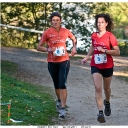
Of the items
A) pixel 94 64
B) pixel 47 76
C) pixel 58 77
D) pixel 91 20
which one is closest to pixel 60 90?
pixel 58 77

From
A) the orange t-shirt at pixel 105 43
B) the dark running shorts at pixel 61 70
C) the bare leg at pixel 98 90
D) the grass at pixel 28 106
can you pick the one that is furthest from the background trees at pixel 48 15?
the bare leg at pixel 98 90

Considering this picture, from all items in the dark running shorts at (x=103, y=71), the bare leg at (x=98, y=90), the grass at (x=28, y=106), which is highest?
the dark running shorts at (x=103, y=71)

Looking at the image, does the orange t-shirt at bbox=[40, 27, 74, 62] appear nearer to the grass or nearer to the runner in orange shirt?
the runner in orange shirt

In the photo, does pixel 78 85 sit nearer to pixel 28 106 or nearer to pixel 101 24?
pixel 28 106

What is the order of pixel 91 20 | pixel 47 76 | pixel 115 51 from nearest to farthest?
pixel 115 51 → pixel 47 76 → pixel 91 20

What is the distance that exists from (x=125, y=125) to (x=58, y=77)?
5.01 ft

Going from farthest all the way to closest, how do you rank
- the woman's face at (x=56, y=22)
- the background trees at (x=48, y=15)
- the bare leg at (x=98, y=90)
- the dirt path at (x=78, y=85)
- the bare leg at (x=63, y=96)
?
the background trees at (x=48, y=15)
the dirt path at (x=78, y=85)
the bare leg at (x=63, y=96)
the woman's face at (x=56, y=22)
the bare leg at (x=98, y=90)

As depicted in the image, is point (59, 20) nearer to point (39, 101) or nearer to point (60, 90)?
point (60, 90)

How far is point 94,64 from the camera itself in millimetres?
7367

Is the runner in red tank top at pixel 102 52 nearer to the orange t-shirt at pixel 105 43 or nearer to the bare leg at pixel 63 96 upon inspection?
the orange t-shirt at pixel 105 43

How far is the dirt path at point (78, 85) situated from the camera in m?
8.18

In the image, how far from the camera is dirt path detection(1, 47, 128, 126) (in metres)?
8.18

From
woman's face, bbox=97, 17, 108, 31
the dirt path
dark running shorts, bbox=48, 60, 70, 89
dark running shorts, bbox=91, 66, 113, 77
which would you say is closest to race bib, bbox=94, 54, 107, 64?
dark running shorts, bbox=91, 66, 113, 77

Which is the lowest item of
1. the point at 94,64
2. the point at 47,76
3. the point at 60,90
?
the point at 47,76
